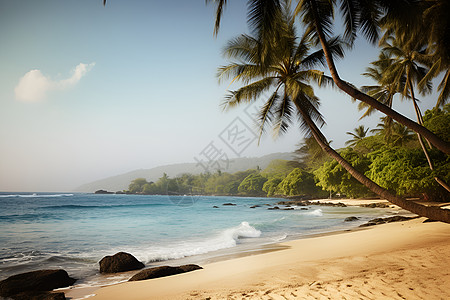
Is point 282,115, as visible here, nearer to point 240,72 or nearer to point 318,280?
point 240,72

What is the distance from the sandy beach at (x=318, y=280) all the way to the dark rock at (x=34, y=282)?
2.21 feet

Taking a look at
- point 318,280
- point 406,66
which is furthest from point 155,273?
point 406,66

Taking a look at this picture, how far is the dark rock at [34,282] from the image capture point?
4914mm

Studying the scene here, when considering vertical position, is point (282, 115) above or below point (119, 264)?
above

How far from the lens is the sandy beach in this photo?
354 centimetres

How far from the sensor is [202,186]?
151 m

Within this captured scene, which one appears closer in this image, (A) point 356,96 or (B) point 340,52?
(A) point 356,96

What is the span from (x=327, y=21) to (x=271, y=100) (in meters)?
3.62

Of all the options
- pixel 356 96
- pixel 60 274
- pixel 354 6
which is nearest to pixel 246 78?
pixel 354 6

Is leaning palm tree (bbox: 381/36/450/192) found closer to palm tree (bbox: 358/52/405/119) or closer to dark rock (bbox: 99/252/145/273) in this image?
palm tree (bbox: 358/52/405/119)

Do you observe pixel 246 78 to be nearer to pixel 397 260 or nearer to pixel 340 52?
pixel 340 52

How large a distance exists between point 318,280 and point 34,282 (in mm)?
5829

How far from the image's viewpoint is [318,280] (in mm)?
4156

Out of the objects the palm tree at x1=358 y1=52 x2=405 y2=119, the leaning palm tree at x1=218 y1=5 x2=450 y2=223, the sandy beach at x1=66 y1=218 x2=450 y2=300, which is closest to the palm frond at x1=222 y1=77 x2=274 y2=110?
the leaning palm tree at x1=218 y1=5 x2=450 y2=223
